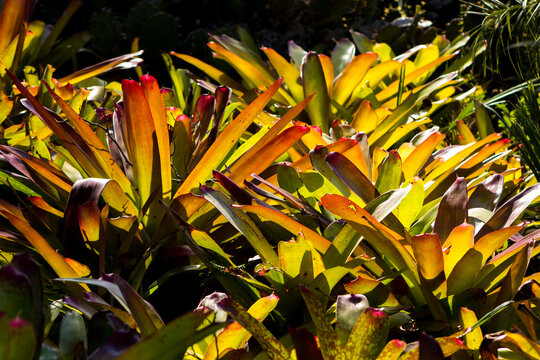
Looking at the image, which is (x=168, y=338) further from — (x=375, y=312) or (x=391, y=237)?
(x=391, y=237)

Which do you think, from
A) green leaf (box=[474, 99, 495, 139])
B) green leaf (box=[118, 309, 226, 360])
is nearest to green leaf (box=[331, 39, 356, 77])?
green leaf (box=[474, 99, 495, 139])

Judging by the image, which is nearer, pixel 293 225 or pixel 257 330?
pixel 257 330

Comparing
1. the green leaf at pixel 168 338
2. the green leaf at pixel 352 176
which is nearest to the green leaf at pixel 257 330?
the green leaf at pixel 168 338

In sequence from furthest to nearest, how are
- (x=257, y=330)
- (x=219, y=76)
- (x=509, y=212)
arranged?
(x=219, y=76) < (x=509, y=212) < (x=257, y=330)

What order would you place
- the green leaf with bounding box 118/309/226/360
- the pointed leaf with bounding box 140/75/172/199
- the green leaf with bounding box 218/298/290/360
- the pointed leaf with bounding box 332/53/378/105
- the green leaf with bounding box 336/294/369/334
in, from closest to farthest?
the green leaf with bounding box 118/309/226/360, the green leaf with bounding box 218/298/290/360, the green leaf with bounding box 336/294/369/334, the pointed leaf with bounding box 140/75/172/199, the pointed leaf with bounding box 332/53/378/105

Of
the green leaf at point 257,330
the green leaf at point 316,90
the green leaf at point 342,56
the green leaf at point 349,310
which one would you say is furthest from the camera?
the green leaf at point 342,56

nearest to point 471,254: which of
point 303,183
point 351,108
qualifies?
point 303,183

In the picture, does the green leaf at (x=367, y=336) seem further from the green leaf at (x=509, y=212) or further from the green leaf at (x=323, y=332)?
the green leaf at (x=509, y=212)

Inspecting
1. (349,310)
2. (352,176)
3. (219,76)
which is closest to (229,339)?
(349,310)

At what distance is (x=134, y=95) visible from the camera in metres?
1.32

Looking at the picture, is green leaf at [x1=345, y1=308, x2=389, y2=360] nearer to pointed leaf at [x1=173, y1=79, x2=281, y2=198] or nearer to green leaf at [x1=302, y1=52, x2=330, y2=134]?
pointed leaf at [x1=173, y1=79, x2=281, y2=198]

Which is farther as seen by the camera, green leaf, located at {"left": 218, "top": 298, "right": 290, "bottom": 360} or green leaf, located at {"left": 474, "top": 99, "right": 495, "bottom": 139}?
green leaf, located at {"left": 474, "top": 99, "right": 495, "bottom": 139}

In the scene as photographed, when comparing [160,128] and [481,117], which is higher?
[160,128]

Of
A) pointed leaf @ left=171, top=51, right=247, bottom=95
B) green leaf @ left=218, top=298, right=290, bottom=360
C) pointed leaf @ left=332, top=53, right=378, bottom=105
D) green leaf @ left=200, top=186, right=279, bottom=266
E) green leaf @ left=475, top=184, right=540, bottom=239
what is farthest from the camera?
pointed leaf @ left=171, top=51, right=247, bottom=95
